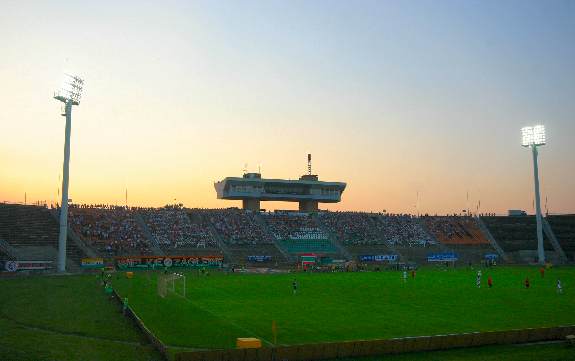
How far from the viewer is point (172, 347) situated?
2338 cm

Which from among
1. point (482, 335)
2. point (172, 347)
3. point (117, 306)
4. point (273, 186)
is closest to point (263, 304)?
point (117, 306)

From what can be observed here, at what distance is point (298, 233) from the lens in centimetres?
10125

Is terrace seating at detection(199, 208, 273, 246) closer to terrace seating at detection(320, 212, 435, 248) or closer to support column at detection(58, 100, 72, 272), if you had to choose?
terrace seating at detection(320, 212, 435, 248)

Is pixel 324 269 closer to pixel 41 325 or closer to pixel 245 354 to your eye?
pixel 41 325

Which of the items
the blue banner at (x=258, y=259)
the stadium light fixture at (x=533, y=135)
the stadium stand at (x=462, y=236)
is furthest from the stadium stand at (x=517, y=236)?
the blue banner at (x=258, y=259)

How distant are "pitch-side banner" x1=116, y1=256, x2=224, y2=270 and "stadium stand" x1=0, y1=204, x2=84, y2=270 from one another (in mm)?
6855

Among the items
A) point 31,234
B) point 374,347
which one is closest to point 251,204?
point 31,234

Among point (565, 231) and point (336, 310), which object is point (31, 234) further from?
point (565, 231)

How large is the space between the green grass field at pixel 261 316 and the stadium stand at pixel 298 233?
44.0 metres

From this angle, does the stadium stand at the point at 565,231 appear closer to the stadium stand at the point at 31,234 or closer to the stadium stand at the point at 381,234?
the stadium stand at the point at 381,234

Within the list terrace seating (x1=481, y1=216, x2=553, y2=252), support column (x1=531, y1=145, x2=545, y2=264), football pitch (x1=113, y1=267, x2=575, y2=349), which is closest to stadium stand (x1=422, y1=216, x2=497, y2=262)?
terrace seating (x1=481, y1=216, x2=553, y2=252)

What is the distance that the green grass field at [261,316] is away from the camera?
23.3 m

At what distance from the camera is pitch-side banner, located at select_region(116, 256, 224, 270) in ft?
246

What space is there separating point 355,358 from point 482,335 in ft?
21.8
